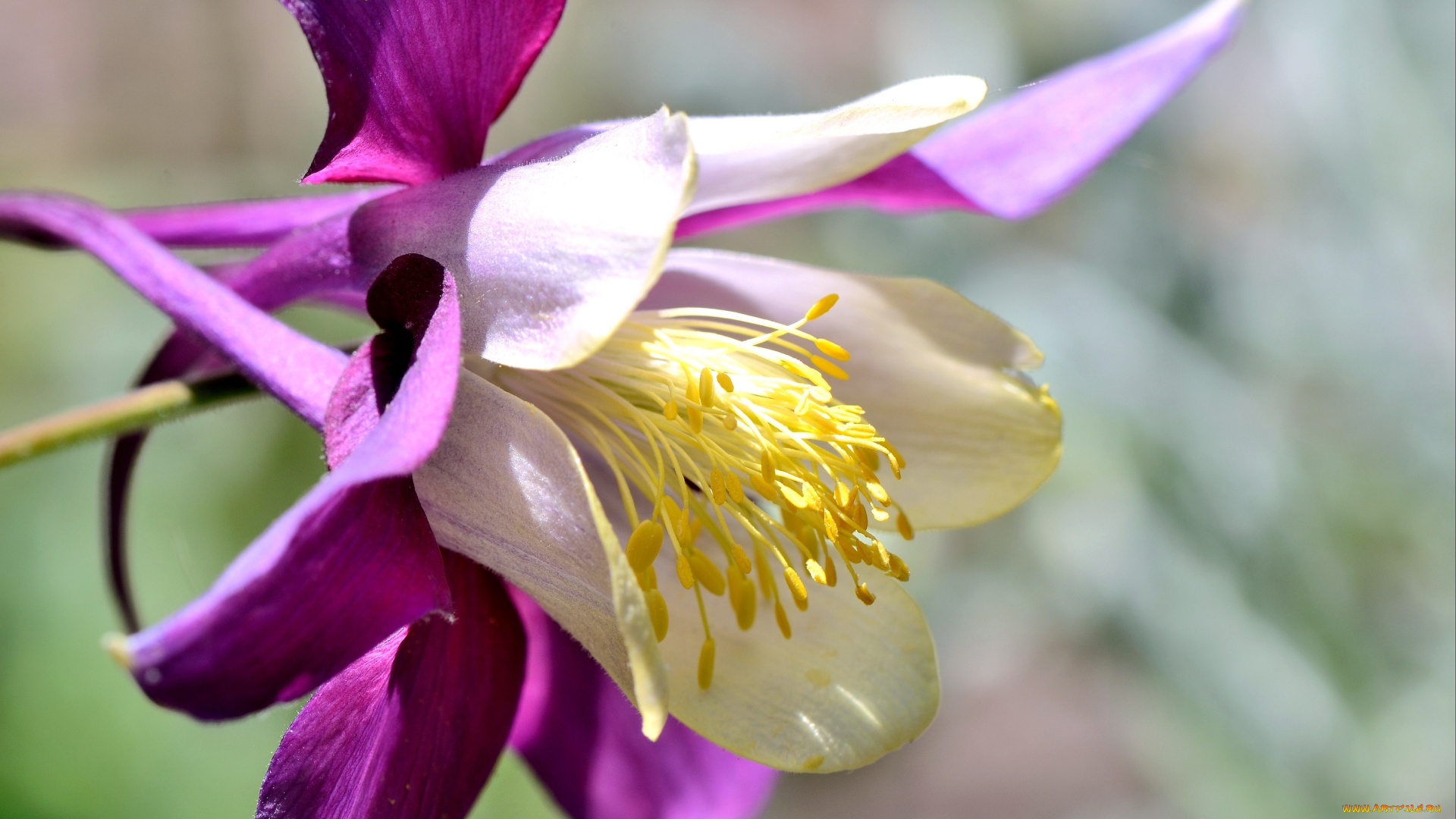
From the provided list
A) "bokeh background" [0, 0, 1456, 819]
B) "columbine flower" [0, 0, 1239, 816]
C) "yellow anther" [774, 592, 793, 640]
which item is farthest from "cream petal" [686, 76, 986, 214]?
"bokeh background" [0, 0, 1456, 819]

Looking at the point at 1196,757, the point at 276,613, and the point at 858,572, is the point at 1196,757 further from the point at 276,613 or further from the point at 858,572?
the point at 276,613

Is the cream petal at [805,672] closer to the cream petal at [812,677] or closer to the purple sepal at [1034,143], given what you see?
the cream petal at [812,677]

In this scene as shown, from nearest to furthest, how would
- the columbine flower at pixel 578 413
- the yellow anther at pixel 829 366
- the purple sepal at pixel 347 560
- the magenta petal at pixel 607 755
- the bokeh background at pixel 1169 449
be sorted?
the purple sepal at pixel 347 560
the columbine flower at pixel 578 413
the yellow anther at pixel 829 366
the magenta petal at pixel 607 755
the bokeh background at pixel 1169 449

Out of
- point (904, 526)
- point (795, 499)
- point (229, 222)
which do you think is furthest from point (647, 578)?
point (229, 222)

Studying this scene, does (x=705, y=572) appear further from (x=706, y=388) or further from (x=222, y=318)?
(x=222, y=318)

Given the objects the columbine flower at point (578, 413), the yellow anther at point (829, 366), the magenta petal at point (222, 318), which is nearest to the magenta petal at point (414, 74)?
the columbine flower at point (578, 413)

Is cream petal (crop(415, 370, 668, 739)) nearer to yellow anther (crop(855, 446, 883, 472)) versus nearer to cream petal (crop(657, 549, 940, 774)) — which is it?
cream petal (crop(657, 549, 940, 774))
